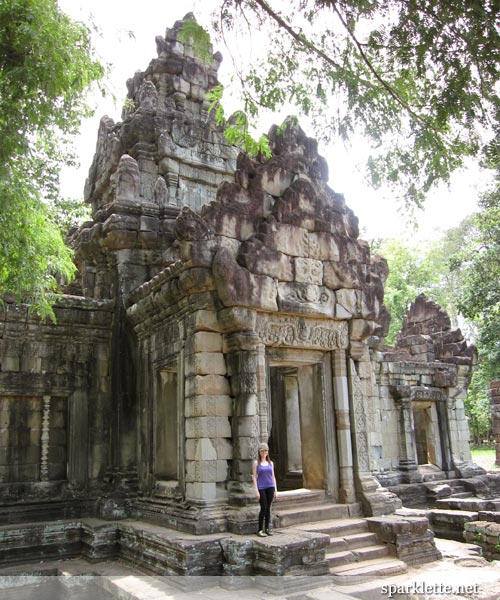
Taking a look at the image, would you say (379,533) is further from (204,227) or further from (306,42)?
(306,42)

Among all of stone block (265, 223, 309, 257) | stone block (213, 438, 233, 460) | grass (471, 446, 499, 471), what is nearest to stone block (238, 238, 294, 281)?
stone block (265, 223, 309, 257)

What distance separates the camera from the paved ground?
599 centimetres

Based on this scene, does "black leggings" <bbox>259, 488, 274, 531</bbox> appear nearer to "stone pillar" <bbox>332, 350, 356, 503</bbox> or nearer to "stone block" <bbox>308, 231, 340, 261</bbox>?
"stone pillar" <bbox>332, 350, 356, 503</bbox>

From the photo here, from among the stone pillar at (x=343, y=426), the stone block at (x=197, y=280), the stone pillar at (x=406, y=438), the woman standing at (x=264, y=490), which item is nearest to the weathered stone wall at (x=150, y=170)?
the stone block at (x=197, y=280)

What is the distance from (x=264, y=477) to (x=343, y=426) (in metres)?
2.03

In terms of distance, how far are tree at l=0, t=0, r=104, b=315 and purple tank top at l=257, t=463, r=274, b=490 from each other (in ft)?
11.5

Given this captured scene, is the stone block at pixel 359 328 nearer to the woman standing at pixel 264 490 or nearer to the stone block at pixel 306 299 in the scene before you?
the stone block at pixel 306 299

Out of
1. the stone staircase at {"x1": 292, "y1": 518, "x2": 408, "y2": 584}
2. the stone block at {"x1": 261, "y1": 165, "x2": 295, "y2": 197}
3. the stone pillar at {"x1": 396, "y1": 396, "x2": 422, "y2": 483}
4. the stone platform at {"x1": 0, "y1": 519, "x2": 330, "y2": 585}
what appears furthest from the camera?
the stone pillar at {"x1": 396, "y1": 396, "x2": 422, "y2": 483}

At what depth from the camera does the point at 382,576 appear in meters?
6.84

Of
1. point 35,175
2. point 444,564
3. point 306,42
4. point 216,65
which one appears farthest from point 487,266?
point 35,175

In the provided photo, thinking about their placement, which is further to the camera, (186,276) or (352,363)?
(352,363)

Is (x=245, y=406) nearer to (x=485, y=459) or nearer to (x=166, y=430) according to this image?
(x=166, y=430)

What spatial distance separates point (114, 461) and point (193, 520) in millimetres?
3013

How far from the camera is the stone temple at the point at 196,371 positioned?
7.44 metres
